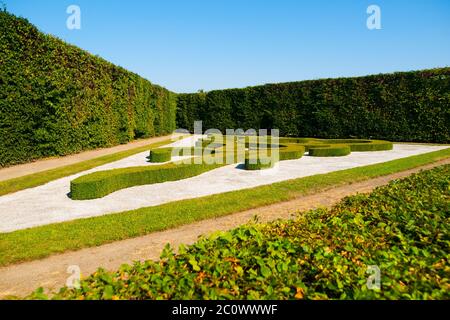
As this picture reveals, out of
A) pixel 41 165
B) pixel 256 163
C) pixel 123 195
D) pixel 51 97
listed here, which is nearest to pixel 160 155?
pixel 256 163

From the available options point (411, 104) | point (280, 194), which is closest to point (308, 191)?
point (280, 194)

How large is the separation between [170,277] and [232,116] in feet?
131

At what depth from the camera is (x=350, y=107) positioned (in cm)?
3162

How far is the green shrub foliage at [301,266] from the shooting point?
2941mm

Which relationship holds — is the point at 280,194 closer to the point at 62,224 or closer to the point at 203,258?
the point at 62,224

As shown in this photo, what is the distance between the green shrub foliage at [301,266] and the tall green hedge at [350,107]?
86.9 ft

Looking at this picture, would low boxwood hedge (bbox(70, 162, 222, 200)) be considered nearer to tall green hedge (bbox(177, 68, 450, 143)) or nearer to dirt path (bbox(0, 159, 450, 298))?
dirt path (bbox(0, 159, 450, 298))

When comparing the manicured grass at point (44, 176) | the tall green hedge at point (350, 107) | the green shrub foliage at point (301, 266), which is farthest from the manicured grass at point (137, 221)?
the tall green hedge at point (350, 107)

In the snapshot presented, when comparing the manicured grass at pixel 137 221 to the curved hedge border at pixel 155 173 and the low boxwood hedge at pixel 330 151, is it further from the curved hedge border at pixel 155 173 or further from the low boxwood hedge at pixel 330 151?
the low boxwood hedge at pixel 330 151

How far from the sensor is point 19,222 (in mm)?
8680

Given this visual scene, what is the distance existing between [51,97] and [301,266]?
19.3 metres

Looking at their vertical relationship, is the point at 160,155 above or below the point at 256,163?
above

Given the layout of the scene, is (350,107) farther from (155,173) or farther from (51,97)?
(51,97)
